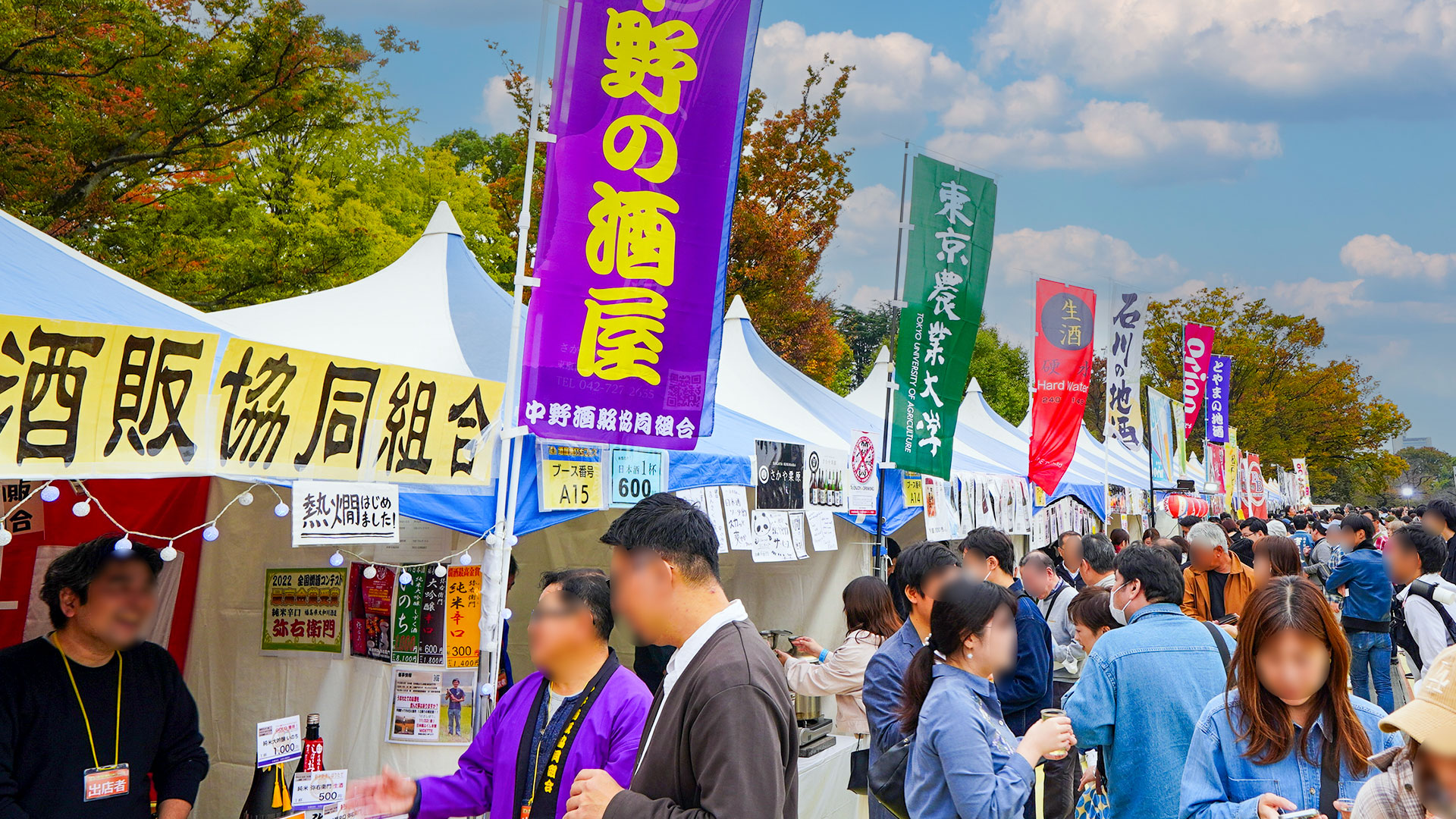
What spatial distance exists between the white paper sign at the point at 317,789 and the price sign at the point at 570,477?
137 centimetres

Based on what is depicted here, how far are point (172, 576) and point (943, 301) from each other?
5321 millimetres

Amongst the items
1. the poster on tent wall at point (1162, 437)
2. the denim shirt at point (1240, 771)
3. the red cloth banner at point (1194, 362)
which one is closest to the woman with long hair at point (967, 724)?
the denim shirt at point (1240, 771)

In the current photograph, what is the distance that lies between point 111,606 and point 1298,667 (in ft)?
11.3

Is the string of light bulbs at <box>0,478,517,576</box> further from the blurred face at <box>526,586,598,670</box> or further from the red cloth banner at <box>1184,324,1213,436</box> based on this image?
the red cloth banner at <box>1184,324,1213,436</box>

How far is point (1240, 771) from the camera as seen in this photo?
2262 mm

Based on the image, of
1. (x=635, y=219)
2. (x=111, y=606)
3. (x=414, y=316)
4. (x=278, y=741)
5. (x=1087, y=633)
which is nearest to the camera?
(x=111, y=606)

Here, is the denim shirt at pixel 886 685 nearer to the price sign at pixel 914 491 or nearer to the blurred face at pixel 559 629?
the blurred face at pixel 559 629

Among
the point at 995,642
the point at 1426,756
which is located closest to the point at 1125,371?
the point at 995,642

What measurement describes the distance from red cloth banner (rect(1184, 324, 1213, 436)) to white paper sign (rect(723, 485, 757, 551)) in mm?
13010

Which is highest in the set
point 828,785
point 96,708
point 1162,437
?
point 1162,437

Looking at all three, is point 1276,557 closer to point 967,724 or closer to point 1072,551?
point 1072,551

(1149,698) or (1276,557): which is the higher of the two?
(1276,557)

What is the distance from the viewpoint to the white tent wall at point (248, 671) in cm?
448

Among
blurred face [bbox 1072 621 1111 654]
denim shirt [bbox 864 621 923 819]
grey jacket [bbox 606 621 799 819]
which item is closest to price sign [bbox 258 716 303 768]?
denim shirt [bbox 864 621 923 819]
